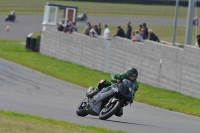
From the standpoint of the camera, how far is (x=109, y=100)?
532 inches

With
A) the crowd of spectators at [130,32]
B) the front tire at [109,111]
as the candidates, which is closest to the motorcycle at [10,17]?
the crowd of spectators at [130,32]

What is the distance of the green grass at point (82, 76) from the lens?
786 inches

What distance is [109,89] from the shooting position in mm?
13719

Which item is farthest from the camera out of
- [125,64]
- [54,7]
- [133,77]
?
[54,7]

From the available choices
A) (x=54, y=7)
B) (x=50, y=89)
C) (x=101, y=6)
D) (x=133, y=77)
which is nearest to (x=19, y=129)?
→ (x=133, y=77)

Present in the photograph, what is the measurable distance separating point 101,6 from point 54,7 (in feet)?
23.7

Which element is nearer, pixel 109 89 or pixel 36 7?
pixel 109 89

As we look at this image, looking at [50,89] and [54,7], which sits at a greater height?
[54,7]

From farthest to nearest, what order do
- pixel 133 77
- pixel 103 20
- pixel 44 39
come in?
pixel 103 20 < pixel 44 39 < pixel 133 77

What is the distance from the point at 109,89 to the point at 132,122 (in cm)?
86

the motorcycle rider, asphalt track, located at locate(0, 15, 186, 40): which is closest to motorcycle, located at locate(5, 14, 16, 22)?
asphalt track, located at locate(0, 15, 186, 40)

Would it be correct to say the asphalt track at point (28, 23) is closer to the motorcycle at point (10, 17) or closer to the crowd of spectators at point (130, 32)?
the motorcycle at point (10, 17)

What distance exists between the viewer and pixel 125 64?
2897 centimetres

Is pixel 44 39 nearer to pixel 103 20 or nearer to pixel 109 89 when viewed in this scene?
pixel 103 20
